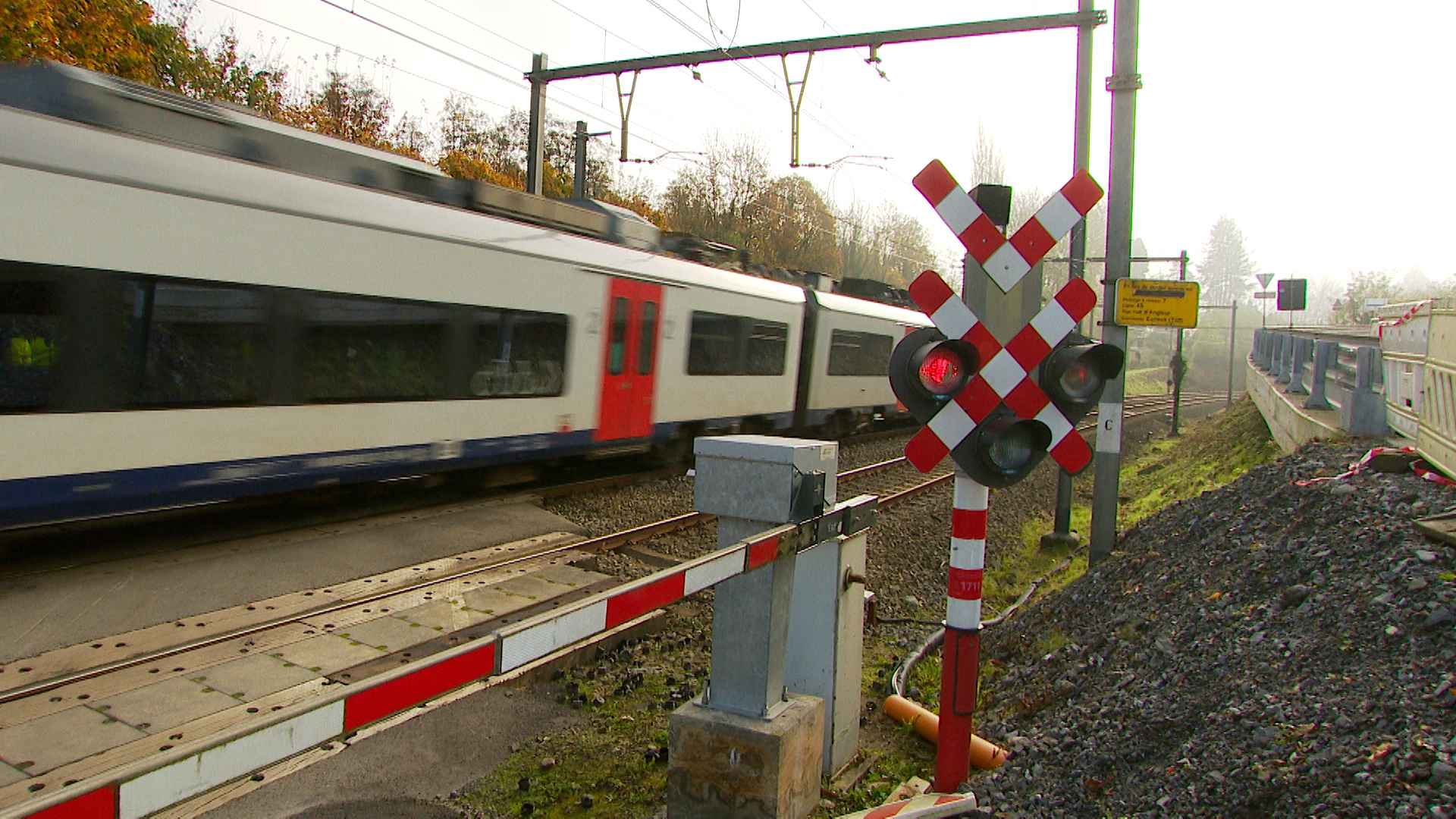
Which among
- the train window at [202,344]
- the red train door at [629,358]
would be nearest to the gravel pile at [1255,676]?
the train window at [202,344]

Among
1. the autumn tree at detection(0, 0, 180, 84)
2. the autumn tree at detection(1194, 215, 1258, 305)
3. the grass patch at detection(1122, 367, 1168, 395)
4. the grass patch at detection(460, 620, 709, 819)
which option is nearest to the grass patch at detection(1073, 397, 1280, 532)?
the grass patch at detection(460, 620, 709, 819)

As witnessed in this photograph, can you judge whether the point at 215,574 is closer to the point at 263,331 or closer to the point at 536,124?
the point at 263,331

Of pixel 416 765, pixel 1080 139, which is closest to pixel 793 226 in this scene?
pixel 1080 139

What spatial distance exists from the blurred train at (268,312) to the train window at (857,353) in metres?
6.05

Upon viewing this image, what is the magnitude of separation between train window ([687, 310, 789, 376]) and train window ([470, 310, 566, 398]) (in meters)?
2.68

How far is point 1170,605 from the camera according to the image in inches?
212

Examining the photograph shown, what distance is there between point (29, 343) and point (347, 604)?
8.33ft

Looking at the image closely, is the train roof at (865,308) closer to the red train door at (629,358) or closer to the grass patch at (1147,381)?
the red train door at (629,358)

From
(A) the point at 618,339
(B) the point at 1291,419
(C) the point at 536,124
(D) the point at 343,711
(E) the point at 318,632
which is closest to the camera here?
(D) the point at 343,711

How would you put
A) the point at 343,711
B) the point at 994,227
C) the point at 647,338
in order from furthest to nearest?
the point at 647,338
the point at 994,227
the point at 343,711

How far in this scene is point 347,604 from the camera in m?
6.28

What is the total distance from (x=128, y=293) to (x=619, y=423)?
5714 mm

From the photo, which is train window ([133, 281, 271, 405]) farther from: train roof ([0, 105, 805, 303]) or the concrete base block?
the concrete base block

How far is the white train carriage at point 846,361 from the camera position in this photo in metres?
16.7
